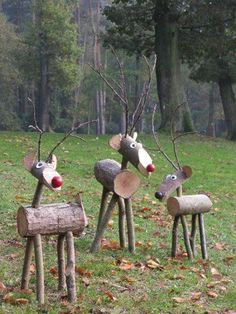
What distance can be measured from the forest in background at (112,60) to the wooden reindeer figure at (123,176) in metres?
0.90

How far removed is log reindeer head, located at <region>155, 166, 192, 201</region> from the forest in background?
1422 mm

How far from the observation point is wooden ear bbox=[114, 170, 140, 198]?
6824 mm

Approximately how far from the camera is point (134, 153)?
22.3 ft

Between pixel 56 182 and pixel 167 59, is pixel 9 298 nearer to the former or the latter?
pixel 56 182

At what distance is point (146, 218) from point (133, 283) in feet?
12.0

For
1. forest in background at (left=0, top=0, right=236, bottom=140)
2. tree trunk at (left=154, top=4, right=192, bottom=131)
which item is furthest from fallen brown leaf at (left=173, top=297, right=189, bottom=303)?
tree trunk at (left=154, top=4, right=192, bottom=131)

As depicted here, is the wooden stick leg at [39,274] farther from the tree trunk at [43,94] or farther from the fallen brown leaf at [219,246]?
the tree trunk at [43,94]

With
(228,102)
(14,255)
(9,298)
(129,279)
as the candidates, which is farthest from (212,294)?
(228,102)

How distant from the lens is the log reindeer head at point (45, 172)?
5.62m

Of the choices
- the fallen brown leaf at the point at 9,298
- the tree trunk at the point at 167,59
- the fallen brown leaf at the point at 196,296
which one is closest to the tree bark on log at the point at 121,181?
the fallen brown leaf at the point at 196,296

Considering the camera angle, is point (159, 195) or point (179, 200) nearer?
point (159, 195)

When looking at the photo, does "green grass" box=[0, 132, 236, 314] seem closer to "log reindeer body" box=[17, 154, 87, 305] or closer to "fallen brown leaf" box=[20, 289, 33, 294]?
"fallen brown leaf" box=[20, 289, 33, 294]

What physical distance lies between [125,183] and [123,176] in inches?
3.6

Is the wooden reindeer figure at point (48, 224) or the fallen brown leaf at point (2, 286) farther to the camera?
the fallen brown leaf at point (2, 286)
